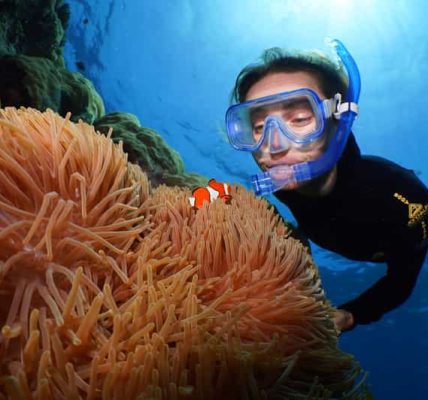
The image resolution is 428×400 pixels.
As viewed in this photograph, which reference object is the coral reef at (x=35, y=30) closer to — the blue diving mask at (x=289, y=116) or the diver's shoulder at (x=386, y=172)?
the blue diving mask at (x=289, y=116)

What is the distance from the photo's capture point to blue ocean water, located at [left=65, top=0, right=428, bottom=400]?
1686cm

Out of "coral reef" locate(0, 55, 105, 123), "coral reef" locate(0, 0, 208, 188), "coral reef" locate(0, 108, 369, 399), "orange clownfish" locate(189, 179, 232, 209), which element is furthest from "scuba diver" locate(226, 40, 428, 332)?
"coral reef" locate(0, 55, 105, 123)

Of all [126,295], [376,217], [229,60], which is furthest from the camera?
[229,60]

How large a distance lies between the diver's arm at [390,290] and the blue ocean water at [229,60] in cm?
1180

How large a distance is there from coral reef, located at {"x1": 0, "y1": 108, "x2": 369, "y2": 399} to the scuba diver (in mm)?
2053

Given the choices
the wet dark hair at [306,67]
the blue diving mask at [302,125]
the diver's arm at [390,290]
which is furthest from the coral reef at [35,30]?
the diver's arm at [390,290]

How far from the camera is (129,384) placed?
3.25ft

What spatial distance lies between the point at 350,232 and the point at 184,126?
770 inches

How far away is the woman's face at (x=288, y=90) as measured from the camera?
394 centimetres

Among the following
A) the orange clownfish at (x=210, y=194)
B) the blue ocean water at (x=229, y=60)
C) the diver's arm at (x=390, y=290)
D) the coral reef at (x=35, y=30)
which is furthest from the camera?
the blue ocean water at (x=229, y=60)

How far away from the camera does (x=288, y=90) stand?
3965mm

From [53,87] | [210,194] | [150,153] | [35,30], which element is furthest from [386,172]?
[35,30]

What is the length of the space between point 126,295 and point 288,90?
3251mm

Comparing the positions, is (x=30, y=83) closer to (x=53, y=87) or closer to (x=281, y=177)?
(x=53, y=87)
